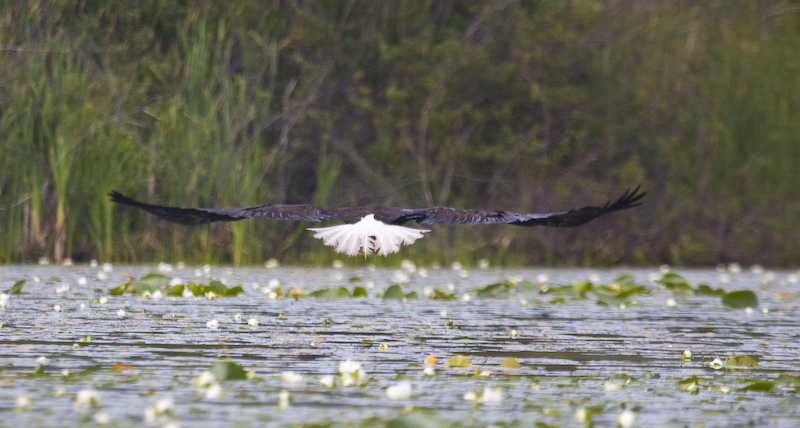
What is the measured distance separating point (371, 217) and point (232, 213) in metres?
1.00

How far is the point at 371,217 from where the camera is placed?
7.80 metres

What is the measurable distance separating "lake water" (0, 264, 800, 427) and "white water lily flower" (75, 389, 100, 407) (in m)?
0.03

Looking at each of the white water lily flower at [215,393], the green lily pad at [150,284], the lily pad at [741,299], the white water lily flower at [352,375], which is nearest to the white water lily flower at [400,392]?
the white water lily flower at [352,375]

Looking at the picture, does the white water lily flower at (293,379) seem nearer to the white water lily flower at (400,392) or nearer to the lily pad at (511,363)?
the white water lily flower at (400,392)

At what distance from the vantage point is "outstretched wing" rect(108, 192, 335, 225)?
7.29 meters

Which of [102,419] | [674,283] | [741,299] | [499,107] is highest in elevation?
[499,107]

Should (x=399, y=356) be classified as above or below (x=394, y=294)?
below

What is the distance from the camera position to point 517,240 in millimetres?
16156

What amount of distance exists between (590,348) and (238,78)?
33.7 feet

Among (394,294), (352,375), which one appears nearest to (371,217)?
(394,294)

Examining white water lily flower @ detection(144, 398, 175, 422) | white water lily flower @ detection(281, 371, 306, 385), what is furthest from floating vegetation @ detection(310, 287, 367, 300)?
white water lily flower @ detection(144, 398, 175, 422)

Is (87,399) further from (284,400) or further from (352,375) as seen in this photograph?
(352,375)

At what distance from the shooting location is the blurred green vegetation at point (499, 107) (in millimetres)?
16219

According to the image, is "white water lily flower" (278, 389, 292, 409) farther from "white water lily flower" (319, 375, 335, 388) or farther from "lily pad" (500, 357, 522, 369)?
"lily pad" (500, 357, 522, 369)
